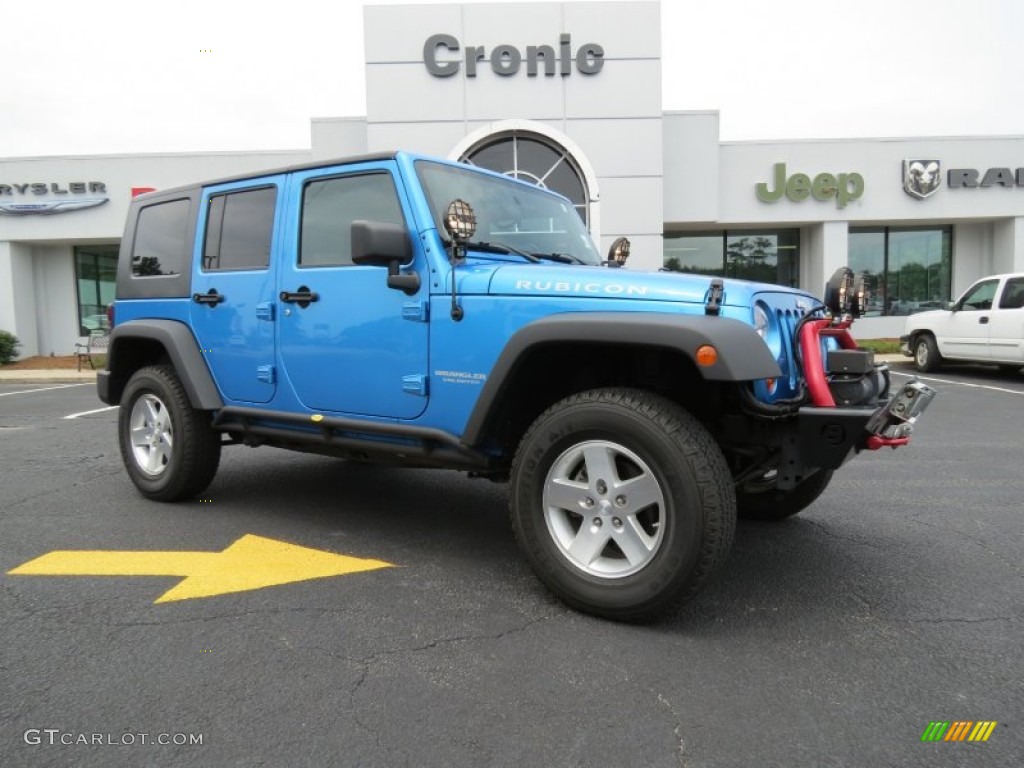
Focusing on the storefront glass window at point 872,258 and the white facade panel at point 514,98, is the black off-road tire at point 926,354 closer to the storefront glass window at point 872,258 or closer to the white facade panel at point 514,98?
the storefront glass window at point 872,258

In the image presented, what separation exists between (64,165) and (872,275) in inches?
916

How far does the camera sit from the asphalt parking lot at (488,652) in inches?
81.8

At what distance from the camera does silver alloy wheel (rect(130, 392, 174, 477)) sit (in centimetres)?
455

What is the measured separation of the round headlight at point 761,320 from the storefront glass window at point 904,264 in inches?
785

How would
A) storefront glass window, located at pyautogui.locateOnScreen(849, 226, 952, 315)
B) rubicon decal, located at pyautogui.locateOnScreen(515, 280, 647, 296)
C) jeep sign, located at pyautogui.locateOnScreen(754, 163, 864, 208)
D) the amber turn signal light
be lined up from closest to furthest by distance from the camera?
the amber turn signal light
rubicon decal, located at pyautogui.locateOnScreen(515, 280, 647, 296)
jeep sign, located at pyautogui.locateOnScreen(754, 163, 864, 208)
storefront glass window, located at pyautogui.locateOnScreen(849, 226, 952, 315)

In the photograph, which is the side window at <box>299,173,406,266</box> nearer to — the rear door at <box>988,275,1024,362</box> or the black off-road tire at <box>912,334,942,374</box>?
the rear door at <box>988,275,1024,362</box>

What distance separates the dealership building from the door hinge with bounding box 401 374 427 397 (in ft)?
42.1

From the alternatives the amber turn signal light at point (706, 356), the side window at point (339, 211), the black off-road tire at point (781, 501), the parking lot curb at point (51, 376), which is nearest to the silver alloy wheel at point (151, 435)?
the side window at point (339, 211)

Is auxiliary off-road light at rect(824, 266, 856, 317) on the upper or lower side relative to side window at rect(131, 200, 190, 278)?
lower

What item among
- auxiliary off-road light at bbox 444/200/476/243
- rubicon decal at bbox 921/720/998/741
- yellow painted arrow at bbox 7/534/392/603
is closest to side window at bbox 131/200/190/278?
yellow painted arrow at bbox 7/534/392/603

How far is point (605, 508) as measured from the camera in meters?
2.83

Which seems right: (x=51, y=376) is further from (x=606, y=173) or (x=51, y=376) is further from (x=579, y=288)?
(x=579, y=288)

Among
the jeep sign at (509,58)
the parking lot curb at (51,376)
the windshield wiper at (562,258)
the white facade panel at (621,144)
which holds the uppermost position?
the jeep sign at (509,58)

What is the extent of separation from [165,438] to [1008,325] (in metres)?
12.6
